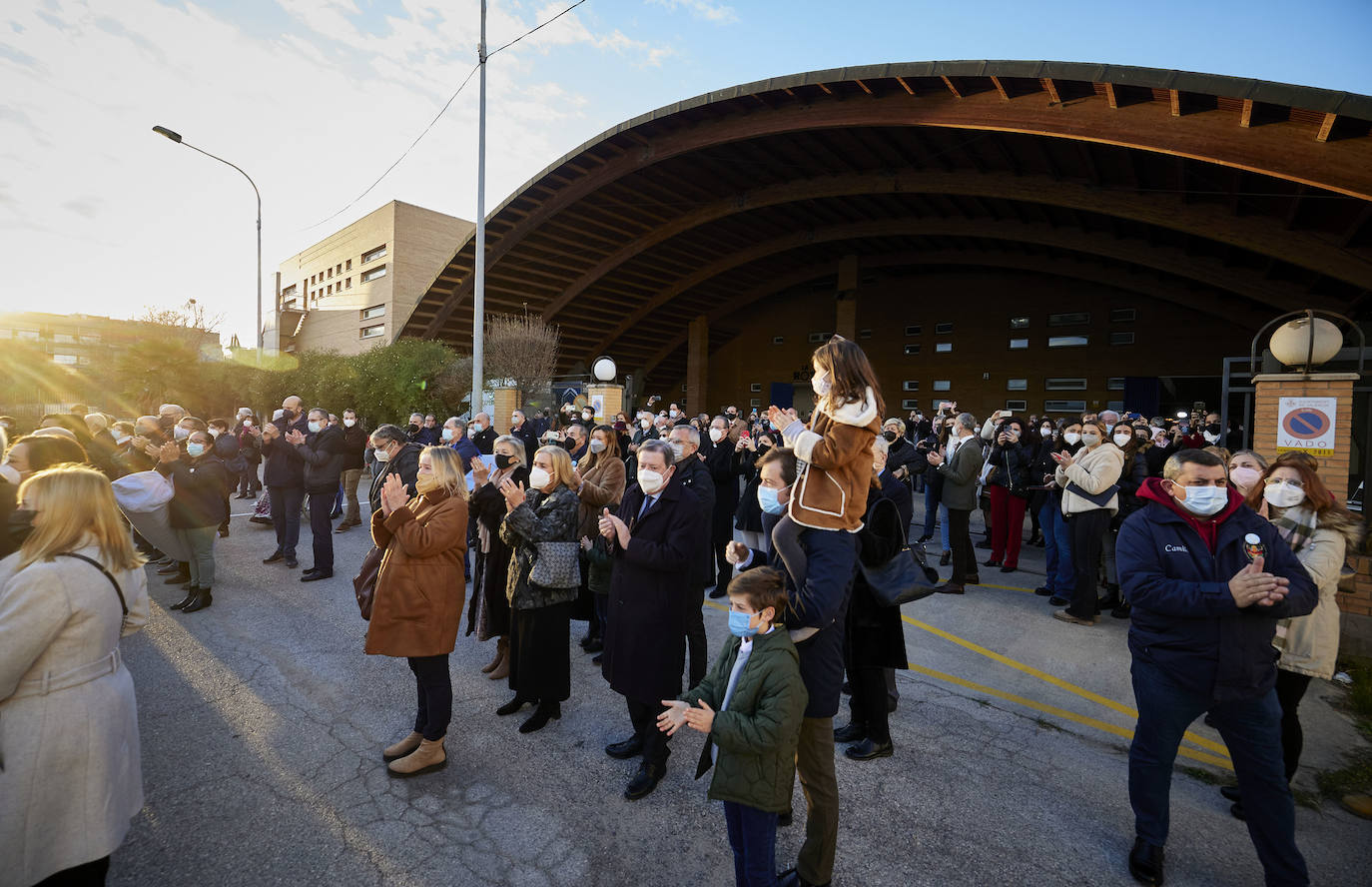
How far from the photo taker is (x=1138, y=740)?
9.53 feet

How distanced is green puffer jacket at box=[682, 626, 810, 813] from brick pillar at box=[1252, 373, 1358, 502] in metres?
6.42

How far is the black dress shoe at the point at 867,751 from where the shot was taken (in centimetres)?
374

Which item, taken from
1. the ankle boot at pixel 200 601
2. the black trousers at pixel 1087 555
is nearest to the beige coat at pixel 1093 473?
the black trousers at pixel 1087 555

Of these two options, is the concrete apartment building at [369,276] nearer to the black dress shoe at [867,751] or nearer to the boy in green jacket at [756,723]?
the black dress shoe at [867,751]

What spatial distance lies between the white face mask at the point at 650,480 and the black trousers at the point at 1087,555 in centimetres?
492

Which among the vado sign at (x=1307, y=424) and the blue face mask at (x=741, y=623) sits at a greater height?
the vado sign at (x=1307, y=424)

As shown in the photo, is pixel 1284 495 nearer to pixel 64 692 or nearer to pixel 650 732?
pixel 650 732

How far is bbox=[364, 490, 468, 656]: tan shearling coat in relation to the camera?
3.43 metres

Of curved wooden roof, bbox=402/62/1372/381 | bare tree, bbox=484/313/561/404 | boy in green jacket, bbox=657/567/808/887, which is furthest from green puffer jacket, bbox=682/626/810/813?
bare tree, bbox=484/313/561/404

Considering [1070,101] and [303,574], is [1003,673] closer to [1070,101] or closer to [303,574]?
[303,574]

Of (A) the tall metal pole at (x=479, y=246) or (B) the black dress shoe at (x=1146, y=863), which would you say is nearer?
(B) the black dress shoe at (x=1146, y=863)

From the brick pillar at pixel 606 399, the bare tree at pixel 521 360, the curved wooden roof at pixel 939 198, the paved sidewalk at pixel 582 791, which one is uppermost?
the curved wooden roof at pixel 939 198

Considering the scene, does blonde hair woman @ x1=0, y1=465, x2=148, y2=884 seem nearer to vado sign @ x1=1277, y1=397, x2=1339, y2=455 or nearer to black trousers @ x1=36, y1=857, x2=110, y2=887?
black trousers @ x1=36, y1=857, x2=110, y2=887

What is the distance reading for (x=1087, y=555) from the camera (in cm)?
633
